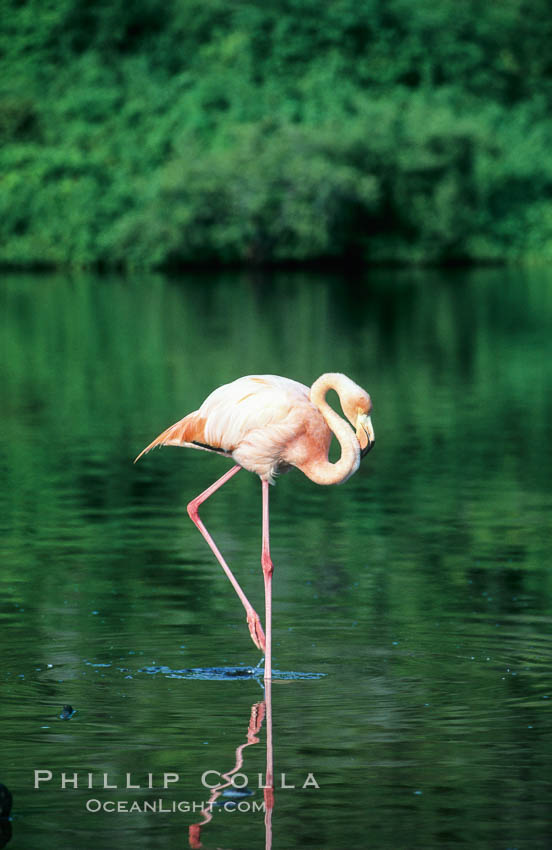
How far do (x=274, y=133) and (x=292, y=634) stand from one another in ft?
180

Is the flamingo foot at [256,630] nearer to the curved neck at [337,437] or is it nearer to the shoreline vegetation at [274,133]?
the curved neck at [337,437]

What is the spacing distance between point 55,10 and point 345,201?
72.8 feet

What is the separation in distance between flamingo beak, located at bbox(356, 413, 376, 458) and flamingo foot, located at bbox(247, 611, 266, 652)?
0.86m

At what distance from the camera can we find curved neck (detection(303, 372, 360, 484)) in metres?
7.49

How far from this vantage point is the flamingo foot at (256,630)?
300 inches

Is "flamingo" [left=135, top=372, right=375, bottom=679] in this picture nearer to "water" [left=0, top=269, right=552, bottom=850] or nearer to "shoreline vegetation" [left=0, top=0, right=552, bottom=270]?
"water" [left=0, top=269, right=552, bottom=850]

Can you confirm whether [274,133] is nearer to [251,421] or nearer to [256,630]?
[251,421]

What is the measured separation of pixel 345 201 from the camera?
60125 millimetres

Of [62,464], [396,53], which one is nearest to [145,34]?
[396,53]

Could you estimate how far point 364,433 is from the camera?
24.7 ft

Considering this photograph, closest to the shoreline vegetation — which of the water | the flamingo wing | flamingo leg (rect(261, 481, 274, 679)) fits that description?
the water

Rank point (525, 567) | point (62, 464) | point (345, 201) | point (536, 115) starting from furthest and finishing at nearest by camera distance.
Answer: point (536, 115) → point (345, 201) → point (62, 464) → point (525, 567)

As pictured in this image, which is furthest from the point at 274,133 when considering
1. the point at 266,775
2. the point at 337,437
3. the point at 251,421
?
the point at 266,775

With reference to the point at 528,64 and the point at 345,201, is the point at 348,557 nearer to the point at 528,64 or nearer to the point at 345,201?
the point at 345,201
